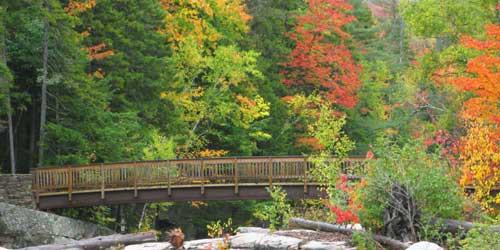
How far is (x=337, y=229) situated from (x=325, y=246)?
1.56 metres

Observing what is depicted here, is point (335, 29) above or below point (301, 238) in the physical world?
above

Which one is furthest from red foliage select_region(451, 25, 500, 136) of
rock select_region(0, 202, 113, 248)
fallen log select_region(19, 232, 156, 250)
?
rock select_region(0, 202, 113, 248)

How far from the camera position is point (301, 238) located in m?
20.2

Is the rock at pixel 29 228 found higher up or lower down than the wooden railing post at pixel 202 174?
lower down

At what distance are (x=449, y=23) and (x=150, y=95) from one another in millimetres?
13073

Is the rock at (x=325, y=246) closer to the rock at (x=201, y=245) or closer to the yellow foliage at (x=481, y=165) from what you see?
the rock at (x=201, y=245)

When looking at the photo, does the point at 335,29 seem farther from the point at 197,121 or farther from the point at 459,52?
the point at 459,52

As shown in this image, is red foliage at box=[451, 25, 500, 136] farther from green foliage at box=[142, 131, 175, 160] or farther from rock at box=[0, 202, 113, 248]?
rock at box=[0, 202, 113, 248]

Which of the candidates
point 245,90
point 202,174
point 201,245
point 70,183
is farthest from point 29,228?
point 245,90

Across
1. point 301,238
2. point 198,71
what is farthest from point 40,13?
point 301,238

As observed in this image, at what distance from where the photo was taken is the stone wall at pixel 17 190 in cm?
2673

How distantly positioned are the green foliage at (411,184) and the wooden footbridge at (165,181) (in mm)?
9198

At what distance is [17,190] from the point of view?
27234mm

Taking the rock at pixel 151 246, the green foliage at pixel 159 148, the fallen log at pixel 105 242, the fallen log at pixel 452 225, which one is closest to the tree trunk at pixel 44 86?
the green foliage at pixel 159 148
